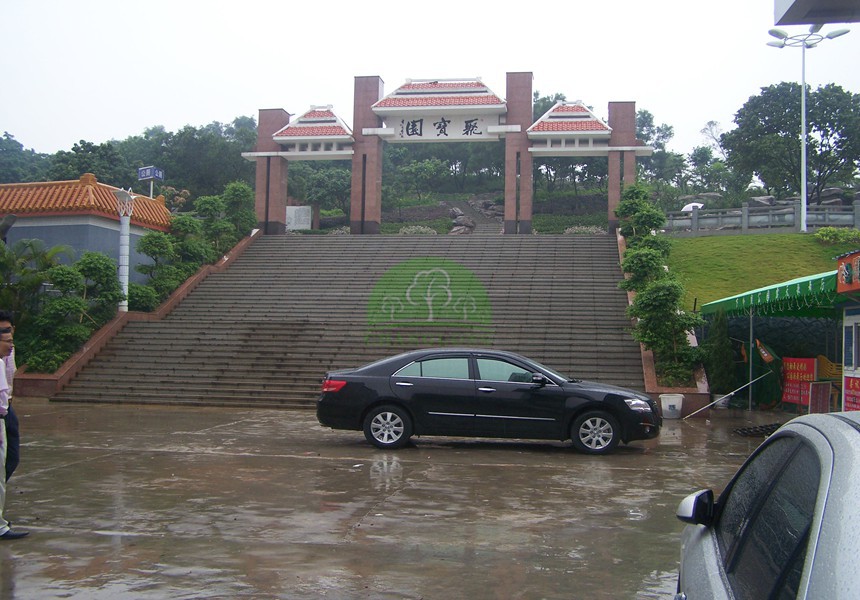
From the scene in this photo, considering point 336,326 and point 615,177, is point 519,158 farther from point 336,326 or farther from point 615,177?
point 336,326

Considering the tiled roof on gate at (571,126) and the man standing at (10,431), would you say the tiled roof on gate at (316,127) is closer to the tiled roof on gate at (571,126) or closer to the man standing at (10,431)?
the tiled roof on gate at (571,126)

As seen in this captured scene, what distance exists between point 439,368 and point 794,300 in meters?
6.66

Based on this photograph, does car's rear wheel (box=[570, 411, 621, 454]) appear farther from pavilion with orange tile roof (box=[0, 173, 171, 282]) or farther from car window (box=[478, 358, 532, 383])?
pavilion with orange tile roof (box=[0, 173, 171, 282])

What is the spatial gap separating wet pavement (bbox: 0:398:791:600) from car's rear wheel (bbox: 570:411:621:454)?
0.71 ft

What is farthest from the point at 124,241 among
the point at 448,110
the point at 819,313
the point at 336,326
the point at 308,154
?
the point at 819,313

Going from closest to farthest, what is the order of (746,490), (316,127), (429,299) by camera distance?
(746,490) < (429,299) < (316,127)

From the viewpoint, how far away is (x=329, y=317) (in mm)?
20328

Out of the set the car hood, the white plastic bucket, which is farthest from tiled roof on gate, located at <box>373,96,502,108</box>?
the car hood

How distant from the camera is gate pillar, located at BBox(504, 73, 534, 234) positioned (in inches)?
1222

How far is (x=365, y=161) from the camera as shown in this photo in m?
32.1

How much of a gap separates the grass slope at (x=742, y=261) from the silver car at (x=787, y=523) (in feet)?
64.8

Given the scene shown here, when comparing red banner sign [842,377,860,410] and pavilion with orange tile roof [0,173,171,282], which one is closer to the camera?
red banner sign [842,377,860,410]

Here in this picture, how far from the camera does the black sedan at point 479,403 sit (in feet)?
32.5

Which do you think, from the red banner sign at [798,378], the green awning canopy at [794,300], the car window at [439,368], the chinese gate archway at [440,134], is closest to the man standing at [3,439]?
the car window at [439,368]
